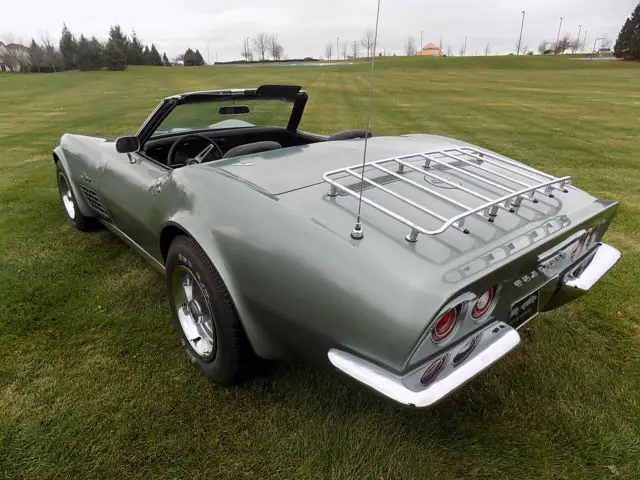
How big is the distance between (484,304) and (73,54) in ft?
208

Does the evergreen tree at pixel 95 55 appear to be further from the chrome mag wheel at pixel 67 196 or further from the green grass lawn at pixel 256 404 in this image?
the green grass lawn at pixel 256 404

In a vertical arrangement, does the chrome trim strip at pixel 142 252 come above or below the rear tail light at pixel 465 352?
below

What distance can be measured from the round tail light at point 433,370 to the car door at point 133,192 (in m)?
1.57

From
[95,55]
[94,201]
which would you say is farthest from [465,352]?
[95,55]

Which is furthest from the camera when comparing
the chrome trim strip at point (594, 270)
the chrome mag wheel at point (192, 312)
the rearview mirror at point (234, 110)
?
the rearview mirror at point (234, 110)

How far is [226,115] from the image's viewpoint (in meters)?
3.05

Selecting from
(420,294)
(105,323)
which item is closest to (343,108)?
(105,323)

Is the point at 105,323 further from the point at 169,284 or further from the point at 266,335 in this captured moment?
the point at 266,335

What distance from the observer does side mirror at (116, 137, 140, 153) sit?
8.39ft

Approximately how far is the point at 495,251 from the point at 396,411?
89cm

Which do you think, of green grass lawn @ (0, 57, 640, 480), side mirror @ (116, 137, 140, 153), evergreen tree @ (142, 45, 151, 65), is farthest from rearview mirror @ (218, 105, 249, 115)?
evergreen tree @ (142, 45, 151, 65)

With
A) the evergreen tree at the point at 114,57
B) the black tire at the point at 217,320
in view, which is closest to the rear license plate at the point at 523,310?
the black tire at the point at 217,320

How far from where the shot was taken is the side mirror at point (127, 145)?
2557 millimetres

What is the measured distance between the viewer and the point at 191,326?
2.28 meters
